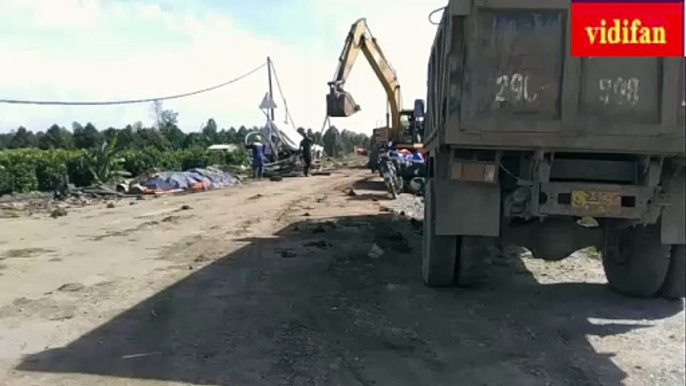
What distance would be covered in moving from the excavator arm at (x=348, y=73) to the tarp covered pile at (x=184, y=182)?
601 cm

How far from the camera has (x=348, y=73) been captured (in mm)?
24125

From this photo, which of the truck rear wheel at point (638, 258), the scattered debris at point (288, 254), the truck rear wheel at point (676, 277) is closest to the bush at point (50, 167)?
the scattered debris at point (288, 254)

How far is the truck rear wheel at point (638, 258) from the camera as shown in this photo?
7457 mm

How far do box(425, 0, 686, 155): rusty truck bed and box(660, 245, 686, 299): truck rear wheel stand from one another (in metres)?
1.73

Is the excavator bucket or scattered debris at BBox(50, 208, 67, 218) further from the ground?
the excavator bucket

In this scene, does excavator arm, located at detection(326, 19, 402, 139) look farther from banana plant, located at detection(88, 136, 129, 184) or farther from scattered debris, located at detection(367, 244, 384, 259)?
scattered debris, located at detection(367, 244, 384, 259)

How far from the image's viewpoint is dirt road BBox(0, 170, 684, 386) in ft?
17.9

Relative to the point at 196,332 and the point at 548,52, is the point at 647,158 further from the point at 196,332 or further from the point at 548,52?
the point at 196,332

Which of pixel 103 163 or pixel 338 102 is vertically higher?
pixel 338 102

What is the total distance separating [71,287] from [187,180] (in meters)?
18.5

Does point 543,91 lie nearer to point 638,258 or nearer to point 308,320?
point 638,258

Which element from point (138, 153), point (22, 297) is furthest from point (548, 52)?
point (138, 153)

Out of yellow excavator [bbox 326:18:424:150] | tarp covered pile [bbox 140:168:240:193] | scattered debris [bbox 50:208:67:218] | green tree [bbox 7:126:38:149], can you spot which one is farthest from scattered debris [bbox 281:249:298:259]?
green tree [bbox 7:126:38:149]

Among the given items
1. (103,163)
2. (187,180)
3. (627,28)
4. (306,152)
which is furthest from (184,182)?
(627,28)
